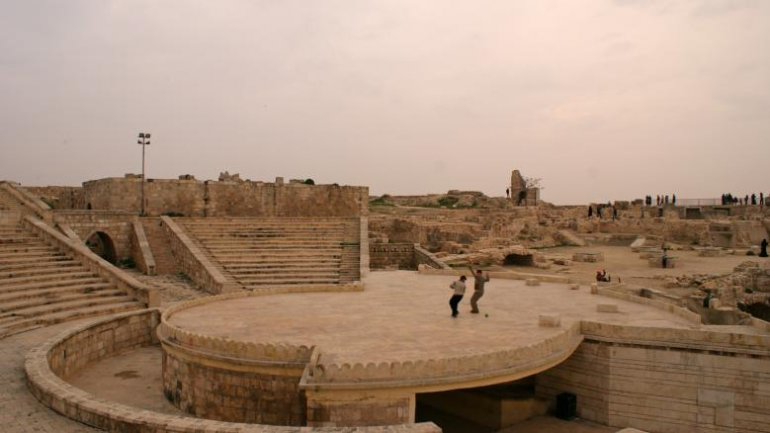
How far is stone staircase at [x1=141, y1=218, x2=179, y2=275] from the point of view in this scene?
834 inches

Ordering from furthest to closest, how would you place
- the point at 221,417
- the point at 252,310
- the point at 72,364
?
the point at 252,310 → the point at 72,364 → the point at 221,417

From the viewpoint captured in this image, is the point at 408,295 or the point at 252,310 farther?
the point at 408,295

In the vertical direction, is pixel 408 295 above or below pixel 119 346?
above

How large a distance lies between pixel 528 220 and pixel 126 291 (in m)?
31.3

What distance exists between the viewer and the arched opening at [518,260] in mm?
28219

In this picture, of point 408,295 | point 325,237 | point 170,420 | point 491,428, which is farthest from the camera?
point 325,237

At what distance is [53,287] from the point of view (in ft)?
48.5

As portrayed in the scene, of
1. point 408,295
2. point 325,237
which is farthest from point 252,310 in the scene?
point 325,237

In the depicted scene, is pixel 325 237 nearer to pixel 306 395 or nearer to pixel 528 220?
pixel 306 395

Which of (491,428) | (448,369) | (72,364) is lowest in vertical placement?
(491,428)

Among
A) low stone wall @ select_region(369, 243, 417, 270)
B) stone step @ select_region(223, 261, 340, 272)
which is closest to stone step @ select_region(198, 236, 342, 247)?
stone step @ select_region(223, 261, 340, 272)

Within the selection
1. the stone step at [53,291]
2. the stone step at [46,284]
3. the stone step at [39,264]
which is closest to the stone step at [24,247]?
the stone step at [39,264]

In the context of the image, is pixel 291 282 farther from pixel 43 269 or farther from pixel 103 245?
pixel 103 245

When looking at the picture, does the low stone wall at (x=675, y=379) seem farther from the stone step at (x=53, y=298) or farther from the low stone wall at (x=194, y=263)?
the stone step at (x=53, y=298)
